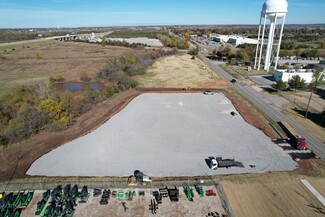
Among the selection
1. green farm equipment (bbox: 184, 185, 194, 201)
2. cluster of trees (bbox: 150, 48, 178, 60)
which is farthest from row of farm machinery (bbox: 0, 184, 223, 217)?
cluster of trees (bbox: 150, 48, 178, 60)

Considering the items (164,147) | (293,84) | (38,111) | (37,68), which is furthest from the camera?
(37,68)

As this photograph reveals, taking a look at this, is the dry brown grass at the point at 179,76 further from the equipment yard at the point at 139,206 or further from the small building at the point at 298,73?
the equipment yard at the point at 139,206

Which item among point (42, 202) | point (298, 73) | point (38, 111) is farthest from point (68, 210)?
point (298, 73)

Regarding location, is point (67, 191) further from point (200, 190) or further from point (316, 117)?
point (316, 117)

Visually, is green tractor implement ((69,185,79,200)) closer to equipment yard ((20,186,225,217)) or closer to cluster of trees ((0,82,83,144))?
equipment yard ((20,186,225,217))

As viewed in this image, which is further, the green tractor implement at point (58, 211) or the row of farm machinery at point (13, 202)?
the row of farm machinery at point (13, 202)

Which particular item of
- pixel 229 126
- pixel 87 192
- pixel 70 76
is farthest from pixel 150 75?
pixel 87 192

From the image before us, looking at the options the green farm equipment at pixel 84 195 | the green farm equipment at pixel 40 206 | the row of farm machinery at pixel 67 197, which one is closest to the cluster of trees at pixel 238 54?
the row of farm machinery at pixel 67 197
